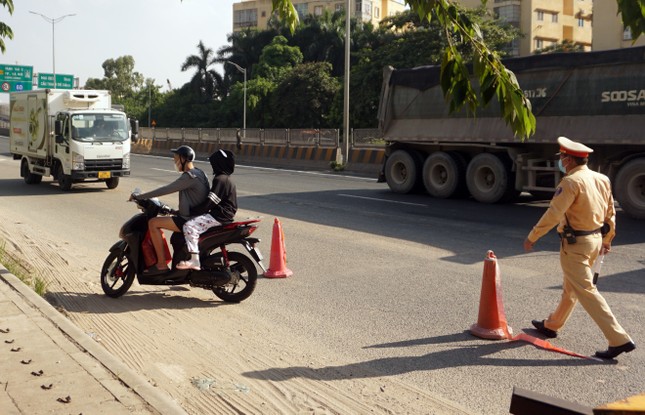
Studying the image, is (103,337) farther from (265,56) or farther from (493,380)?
(265,56)

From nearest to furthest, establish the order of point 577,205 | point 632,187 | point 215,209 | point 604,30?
point 577,205
point 215,209
point 632,187
point 604,30

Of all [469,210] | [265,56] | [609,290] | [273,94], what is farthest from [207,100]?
[609,290]

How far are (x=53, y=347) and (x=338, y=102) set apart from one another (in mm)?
53158

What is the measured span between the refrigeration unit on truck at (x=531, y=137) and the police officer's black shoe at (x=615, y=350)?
23.9 feet

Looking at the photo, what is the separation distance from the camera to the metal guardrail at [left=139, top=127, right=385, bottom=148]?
29.5 m

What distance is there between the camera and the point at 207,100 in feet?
258

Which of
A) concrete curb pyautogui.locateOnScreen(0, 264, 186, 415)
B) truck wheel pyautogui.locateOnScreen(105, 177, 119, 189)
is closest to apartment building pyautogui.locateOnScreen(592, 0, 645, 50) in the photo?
truck wheel pyautogui.locateOnScreen(105, 177, 119, 189)

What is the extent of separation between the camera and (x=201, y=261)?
775 cm

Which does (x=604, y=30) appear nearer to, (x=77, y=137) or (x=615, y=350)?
(x=77, y=137)

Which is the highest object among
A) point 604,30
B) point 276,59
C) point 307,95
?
point 276,59

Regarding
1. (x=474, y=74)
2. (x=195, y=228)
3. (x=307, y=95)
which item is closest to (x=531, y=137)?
(x=195, y=228)

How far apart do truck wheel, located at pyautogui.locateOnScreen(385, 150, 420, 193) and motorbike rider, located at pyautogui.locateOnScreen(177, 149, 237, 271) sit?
11.9m

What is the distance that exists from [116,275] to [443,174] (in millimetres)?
11992

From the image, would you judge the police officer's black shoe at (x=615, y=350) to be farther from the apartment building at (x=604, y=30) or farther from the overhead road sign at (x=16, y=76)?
the overhead road sign at (x=16, y=76)
